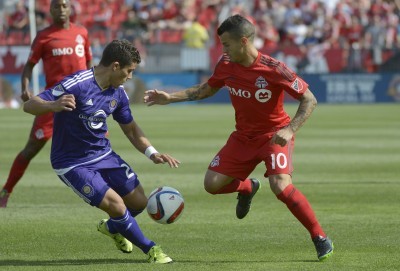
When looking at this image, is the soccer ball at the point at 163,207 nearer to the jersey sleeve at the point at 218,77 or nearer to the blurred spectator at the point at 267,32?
the jersey sleeve at the point at 218,77

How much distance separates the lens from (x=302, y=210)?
877 centimetres

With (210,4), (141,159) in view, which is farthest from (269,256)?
(210,4)

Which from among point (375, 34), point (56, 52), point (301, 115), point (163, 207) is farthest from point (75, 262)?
point (375, 34)

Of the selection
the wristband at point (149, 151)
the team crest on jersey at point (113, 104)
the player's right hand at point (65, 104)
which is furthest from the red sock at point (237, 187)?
the player's right hand at point (65, 104)

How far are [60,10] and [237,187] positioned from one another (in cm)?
371

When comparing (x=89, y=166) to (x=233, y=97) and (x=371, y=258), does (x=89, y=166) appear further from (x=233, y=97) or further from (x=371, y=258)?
(x=371, y=258)

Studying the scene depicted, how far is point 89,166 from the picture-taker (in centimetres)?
874

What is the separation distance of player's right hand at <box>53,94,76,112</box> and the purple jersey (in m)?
0.49

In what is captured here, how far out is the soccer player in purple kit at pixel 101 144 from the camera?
8.52 metres

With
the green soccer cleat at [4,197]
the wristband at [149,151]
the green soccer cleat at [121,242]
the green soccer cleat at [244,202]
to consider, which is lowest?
the green soccer cleat at [4,197]

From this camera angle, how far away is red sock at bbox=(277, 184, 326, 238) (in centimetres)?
874

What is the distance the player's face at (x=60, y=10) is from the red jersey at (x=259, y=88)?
351 centimetres

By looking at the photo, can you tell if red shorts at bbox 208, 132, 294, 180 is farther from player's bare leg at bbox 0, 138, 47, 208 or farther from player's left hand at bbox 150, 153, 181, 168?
player's bare leg at bbox 0, 138, 47, 208

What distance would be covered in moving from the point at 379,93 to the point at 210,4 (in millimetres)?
8513
